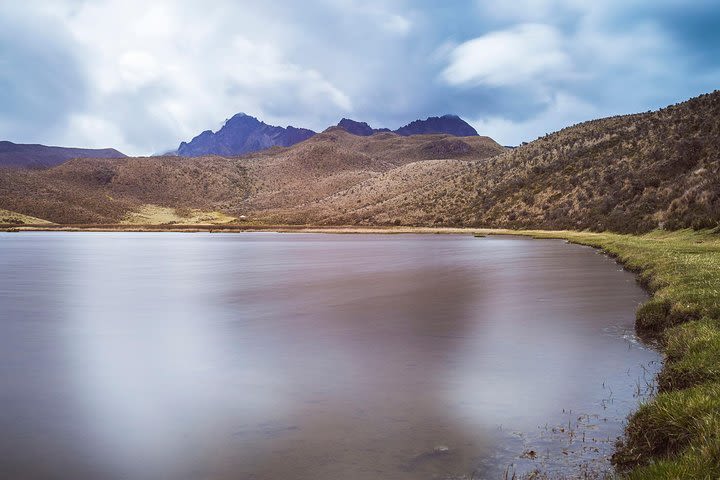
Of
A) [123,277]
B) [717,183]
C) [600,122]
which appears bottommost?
[123,277]

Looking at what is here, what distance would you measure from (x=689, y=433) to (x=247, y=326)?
14438 millimetres

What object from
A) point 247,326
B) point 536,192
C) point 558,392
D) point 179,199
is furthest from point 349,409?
point 179,199

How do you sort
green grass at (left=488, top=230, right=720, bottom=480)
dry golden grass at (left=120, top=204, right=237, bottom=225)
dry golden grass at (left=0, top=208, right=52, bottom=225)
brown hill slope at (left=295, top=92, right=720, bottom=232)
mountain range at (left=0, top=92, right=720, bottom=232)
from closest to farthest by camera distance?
green grass at (left=488, top=230, right=720, bottom=480)
brown hill slope at (left=295, top=92, right=720, bottom=232)
mountain range at (left=0, top=92, right=720, bottom=232)
dry golden grass at (left=0, top=208, right=52, bottom=225)
dry golden grass at (left=120, top=204, right=237, bottom=225)

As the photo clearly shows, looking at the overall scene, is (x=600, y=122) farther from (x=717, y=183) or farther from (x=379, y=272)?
(x=379, y=272)

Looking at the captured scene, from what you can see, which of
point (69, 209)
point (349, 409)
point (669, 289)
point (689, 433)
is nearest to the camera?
point (689, 433)

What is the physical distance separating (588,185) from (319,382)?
302ft

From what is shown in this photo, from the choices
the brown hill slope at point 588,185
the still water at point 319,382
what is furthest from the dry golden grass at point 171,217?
the still water at point 319,382

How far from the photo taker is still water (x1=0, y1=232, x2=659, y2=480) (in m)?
8.66

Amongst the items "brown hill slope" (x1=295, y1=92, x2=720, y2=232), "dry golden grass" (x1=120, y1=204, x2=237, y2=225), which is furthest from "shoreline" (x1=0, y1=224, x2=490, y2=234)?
"dry golden grass" (x1=120, y1=204, x2=237, y2=225)

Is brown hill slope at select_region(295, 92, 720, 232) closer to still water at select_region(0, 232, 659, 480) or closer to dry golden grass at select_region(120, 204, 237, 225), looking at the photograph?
dry golden grass at select_region(120, 204, 237, 225)

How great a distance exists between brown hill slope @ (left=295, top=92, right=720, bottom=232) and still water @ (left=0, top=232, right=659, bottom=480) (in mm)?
30605

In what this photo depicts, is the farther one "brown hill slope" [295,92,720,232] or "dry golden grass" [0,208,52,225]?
"dry golden grass" [0,208,52,225]

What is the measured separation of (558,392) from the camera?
1172 cm

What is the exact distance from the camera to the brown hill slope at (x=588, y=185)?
61.6 m
